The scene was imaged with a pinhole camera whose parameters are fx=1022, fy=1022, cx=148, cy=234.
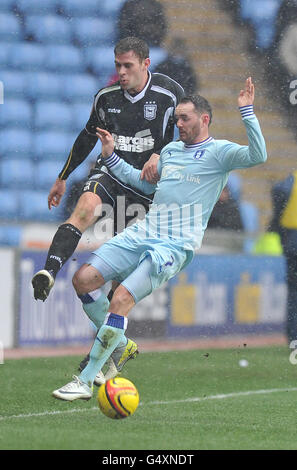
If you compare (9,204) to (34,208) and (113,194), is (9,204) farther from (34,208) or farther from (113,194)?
(113,194)

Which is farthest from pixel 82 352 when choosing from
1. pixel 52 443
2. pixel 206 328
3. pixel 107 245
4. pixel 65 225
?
pixel 52 443

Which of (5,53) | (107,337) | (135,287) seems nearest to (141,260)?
(135,287)

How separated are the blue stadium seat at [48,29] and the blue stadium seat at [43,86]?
547mm

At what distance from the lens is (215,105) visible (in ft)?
42.2

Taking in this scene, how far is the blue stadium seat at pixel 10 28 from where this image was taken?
11820 millimetres

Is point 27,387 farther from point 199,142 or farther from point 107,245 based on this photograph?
point 199,142

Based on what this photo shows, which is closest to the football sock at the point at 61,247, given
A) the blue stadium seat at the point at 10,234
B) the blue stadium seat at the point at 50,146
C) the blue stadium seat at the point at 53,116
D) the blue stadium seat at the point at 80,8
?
the blue stadium seat at the point at 10,234

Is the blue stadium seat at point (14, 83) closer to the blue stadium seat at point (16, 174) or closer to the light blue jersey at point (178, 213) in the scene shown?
the blue stadium seat at point (16, 174)

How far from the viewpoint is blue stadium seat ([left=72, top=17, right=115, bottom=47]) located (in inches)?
482

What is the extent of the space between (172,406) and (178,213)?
1218 mm

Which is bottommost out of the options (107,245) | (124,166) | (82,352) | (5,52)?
(82,352)

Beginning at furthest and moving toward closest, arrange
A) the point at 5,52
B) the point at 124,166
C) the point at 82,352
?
1. the point at 5,52
2. the point at 82,352
3. the point at 124,166

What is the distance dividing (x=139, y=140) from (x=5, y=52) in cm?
A: 583
